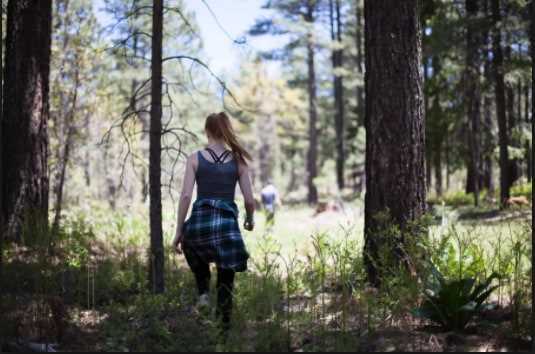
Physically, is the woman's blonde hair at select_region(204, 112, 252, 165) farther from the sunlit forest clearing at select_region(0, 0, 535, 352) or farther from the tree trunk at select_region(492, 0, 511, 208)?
the tree trunk at select_region(492, 0, 511, 208)

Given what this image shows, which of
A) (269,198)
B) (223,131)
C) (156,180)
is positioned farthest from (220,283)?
(269,198)

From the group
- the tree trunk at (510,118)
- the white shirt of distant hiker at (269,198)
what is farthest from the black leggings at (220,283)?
the tree trunk at (510,118)

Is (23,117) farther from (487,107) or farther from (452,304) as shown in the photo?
(487,107)

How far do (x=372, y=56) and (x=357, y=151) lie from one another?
1128 inches

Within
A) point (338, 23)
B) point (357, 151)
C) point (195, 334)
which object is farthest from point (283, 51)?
point (195, 334)

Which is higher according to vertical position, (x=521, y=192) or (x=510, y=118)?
(x=510, y=118)

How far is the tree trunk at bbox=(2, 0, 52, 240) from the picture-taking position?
24.3 ft

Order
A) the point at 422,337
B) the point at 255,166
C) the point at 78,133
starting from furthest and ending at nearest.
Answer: the point at 255,166, the point at 78,133, the point at 422,337

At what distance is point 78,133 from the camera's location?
14453 millimetres

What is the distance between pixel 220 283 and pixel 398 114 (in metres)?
2.46

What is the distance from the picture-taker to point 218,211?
14.6 feet

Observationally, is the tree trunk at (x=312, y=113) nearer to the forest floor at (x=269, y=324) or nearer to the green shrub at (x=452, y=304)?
the forest floor at (x=269, y=324)

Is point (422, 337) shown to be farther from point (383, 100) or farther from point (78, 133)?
point (78, 133)

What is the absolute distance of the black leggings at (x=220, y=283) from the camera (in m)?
4.34
